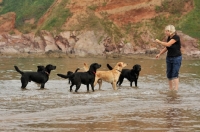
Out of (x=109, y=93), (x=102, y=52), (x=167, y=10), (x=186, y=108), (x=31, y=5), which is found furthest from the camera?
(x=31, y=5)

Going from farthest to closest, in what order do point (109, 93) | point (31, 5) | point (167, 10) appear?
1. point (31, 5)
2. point (167, 10)
3. point (109, 93)

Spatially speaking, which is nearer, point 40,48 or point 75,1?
point 40,48

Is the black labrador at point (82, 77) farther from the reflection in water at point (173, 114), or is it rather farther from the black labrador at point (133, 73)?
the reflection in water at point (173, 114)

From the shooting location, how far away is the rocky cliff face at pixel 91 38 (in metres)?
61.4

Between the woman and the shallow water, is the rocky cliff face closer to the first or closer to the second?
the woman

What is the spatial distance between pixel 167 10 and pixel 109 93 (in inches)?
2202

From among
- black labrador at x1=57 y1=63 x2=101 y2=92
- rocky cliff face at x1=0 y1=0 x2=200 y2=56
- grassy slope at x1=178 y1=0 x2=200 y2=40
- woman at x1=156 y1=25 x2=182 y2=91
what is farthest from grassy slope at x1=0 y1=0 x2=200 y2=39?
woman at x1=156 y1=25 x2=182 y2=91

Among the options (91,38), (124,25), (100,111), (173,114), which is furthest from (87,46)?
(173,114)

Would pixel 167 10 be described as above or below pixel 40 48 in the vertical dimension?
above

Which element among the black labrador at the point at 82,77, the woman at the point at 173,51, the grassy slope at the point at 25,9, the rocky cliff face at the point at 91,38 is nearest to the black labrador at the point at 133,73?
the black labrador at the point at 82,77

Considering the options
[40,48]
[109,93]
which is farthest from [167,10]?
[109,93]

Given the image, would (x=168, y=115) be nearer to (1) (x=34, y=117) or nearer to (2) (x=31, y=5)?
(1) (x=34, y=117)

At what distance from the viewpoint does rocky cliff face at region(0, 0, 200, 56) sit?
202ft

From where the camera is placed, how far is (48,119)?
10383mm
